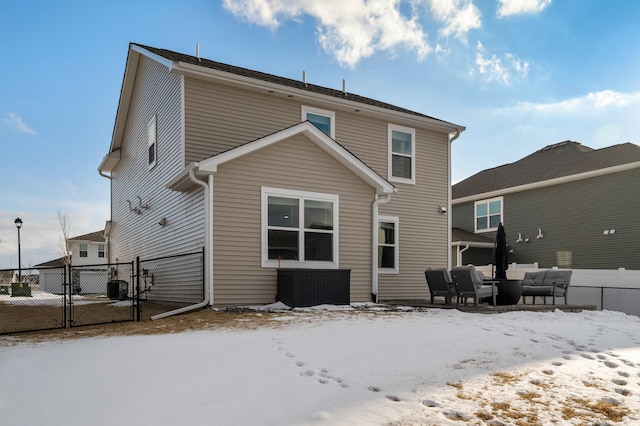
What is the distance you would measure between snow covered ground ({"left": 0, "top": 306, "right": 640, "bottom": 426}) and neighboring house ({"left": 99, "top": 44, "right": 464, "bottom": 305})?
3.45 metres

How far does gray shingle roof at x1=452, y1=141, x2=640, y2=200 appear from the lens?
59.5 ft

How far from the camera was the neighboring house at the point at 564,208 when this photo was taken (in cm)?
1695

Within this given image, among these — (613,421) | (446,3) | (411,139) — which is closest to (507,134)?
(411,139)

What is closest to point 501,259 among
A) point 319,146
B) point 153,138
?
point 319,146

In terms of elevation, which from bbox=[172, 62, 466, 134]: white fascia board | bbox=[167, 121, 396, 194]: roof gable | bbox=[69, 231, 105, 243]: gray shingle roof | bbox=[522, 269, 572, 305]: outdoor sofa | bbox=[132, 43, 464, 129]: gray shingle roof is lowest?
bbox=[522, 269, 572, 305]: outdoor sofa

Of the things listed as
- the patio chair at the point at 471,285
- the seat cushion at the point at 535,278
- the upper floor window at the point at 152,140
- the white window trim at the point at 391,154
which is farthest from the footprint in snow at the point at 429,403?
the upper floor window at the point at 152,140

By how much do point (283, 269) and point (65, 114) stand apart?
10451 mm

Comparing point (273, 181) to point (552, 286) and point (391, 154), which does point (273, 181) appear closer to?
point (391, 154)

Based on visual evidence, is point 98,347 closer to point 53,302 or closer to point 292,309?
point 292,309

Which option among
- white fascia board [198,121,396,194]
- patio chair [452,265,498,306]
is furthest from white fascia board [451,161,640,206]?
white fascia board [198,121,396,194]

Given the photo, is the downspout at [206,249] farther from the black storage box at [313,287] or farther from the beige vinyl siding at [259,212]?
the black storage box at [313,287]

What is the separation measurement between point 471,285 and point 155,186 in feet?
30.0

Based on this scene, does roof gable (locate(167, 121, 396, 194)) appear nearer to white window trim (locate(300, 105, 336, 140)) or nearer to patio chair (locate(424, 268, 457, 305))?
white window trim (locate(300, 105, 336, 140))

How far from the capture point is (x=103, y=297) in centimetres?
1730
